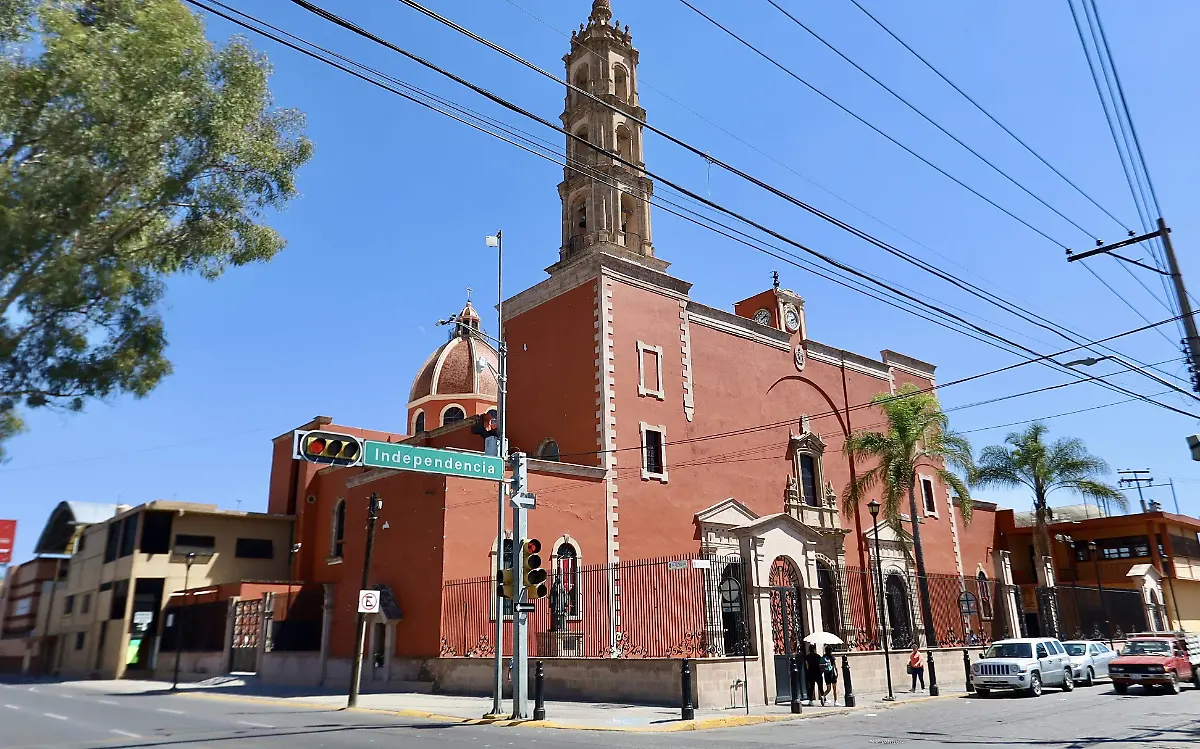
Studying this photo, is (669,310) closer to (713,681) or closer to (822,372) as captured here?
(822,372)

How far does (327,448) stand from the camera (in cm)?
1427

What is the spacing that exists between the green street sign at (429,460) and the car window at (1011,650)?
46.6 ft

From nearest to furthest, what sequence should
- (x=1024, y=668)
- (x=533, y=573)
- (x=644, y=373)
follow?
1. (x=533, y=573)
2. (x=1024, y=668)
3. (x=644, y=373)

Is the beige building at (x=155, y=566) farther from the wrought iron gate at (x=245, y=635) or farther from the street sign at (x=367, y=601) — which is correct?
the street sign at (x=367, y=601)

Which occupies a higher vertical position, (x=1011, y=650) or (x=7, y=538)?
(x=7, y=538)

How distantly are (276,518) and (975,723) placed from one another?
32.8 meters

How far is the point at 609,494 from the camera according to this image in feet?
85.5

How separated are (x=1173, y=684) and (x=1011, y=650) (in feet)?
11.6

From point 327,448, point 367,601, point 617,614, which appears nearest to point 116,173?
point 327,448

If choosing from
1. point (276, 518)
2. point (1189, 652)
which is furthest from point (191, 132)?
point (276, 518)

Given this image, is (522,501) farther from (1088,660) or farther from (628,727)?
(1088,660)

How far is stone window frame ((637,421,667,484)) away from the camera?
27266mm

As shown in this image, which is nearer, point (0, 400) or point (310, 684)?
point (0, 400)

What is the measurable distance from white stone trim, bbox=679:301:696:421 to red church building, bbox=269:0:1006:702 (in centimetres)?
11
